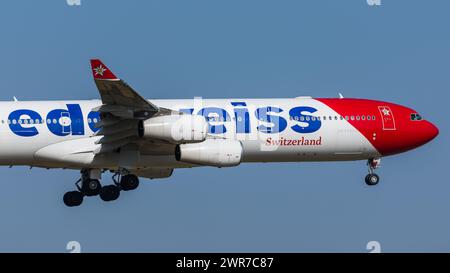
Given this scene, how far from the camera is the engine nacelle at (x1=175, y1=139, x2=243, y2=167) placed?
5944cm

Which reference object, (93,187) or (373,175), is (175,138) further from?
(373,175)

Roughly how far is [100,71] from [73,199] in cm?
995

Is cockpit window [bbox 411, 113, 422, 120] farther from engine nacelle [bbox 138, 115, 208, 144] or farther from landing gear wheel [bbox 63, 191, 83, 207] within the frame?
landing gear wheel [bbox 63, 191, 83, 207]

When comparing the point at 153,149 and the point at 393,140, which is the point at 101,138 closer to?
the point at 153,149

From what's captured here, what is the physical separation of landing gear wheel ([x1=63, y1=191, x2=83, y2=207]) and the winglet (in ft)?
31.4

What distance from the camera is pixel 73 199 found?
63.3 meters

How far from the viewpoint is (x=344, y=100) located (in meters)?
64.3

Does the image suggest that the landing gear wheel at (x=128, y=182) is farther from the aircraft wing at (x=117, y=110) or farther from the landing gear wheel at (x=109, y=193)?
the aircraft wing at (x=117, y=110)

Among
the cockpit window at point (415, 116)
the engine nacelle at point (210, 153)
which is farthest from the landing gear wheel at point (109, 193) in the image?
the cockpit window at point (415, 116)

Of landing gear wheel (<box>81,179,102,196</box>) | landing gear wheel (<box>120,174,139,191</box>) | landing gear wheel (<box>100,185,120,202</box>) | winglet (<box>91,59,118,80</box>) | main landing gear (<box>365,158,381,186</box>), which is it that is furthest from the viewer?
main landing gear (<box>365,158,381,186</box>)

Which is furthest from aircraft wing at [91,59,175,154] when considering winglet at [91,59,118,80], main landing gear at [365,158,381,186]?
main landing gear at [365,158,381,186]

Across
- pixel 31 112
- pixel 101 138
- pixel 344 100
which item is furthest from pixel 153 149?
pixel 344 100

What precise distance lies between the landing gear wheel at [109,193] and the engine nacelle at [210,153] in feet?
16.4

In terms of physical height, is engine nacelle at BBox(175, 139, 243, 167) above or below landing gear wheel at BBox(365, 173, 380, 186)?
above
